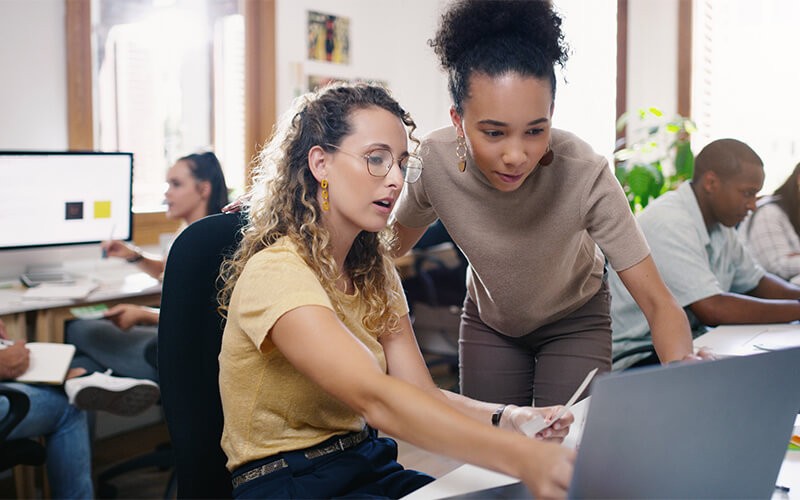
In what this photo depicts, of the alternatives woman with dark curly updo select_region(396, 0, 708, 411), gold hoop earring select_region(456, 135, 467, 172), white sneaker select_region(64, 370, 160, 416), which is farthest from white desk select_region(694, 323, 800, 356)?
white sneaker select_region(64, 370, 160, 416)

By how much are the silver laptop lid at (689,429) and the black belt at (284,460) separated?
Result: 1.79ft

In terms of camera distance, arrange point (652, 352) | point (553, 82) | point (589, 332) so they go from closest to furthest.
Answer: point (553, 82) < point (589, 332) < point (652, 352)

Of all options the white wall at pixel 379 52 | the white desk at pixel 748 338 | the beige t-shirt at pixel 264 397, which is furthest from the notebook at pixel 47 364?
the white wall at pixel 379 52

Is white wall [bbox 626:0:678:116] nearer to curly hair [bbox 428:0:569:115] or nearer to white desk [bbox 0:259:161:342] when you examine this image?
white desk [bbox 0:259:161:342]

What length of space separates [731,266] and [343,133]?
5.93ft

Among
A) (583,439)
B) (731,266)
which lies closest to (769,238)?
(731,266)

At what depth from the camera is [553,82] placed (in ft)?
4.60

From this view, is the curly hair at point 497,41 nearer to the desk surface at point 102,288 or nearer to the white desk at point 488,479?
the white desk at point 488,479

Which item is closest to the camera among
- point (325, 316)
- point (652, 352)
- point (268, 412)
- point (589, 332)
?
point (325, 316)

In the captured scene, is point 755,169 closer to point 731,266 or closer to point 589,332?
point 731,266

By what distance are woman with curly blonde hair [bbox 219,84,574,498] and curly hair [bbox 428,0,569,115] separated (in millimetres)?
192

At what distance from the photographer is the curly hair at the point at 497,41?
1368 mm

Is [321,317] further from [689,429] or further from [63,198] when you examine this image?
[63,198]

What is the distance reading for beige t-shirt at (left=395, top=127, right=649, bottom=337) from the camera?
1499mm
